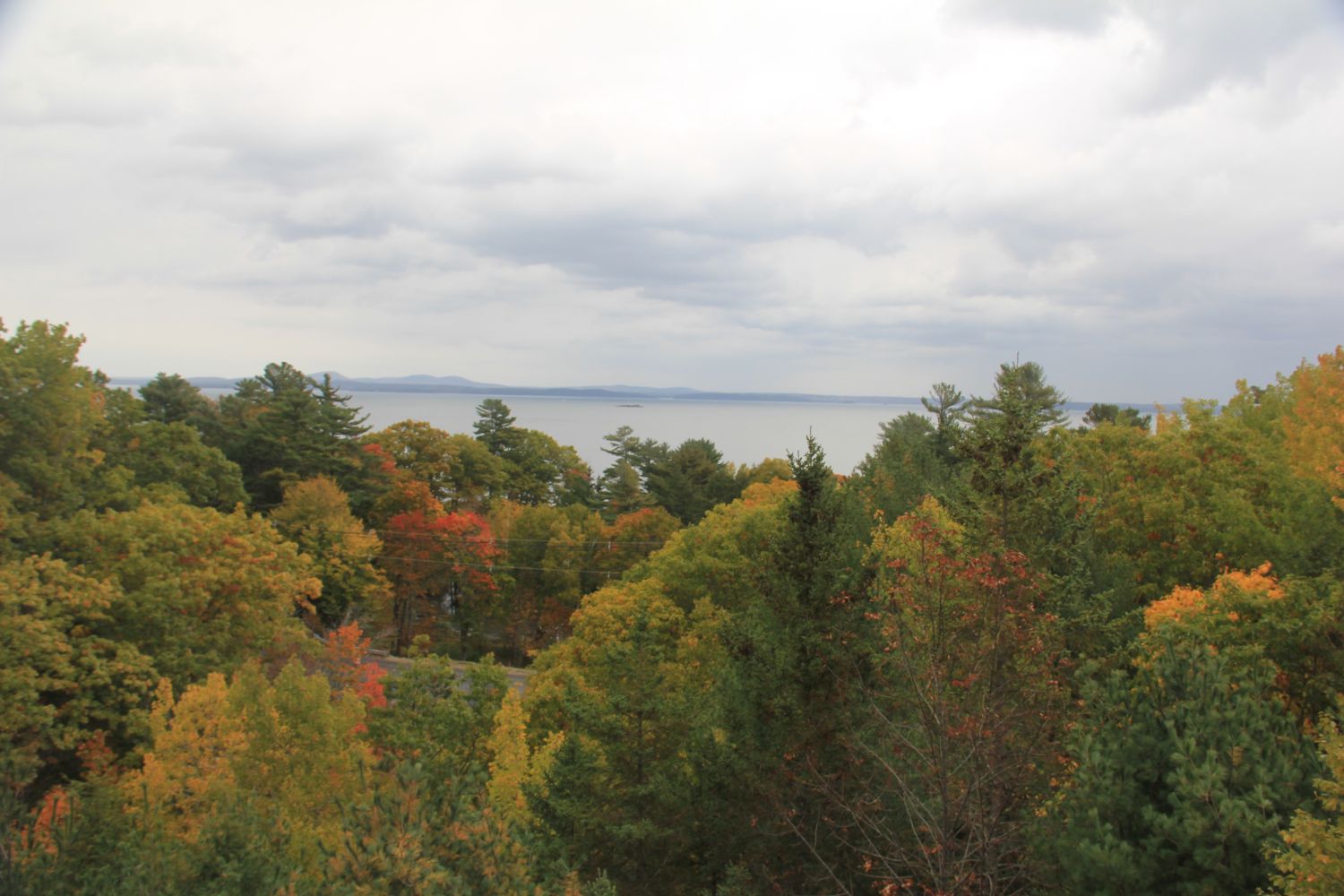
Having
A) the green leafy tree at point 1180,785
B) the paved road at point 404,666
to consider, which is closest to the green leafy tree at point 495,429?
the paved road at point 404,666

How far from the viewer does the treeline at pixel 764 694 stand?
8.44 m

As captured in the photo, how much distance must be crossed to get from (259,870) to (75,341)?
665 inches

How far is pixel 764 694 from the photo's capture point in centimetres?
1392

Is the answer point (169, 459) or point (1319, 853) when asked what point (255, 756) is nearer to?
point (1319, 853)

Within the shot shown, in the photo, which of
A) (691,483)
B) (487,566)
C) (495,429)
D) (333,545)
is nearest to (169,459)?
(333,545)

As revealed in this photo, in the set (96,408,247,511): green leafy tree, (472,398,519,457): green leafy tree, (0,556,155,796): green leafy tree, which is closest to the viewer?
(0,556,155,796): green leafy tree

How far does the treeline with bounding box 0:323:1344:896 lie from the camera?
8.44 metres

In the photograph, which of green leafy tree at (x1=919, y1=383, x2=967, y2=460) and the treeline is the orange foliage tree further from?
green leafy tree at (x1=919, y1=383, x2=967, y2=460)

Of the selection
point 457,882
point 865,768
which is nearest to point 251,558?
point 865,768

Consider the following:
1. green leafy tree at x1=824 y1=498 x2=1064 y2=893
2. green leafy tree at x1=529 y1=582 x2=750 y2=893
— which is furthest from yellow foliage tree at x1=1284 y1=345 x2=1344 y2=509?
green leafy tree at x1=529 y1=582 x2=750 y2=893

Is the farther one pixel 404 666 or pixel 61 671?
pixel 404 666

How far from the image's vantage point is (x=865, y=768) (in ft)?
41.6

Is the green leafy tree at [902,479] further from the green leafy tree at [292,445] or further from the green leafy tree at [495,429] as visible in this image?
the green leafy tree at [495,429]

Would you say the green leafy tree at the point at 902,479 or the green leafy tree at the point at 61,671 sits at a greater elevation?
the green leafy tree at the point at 902,479
